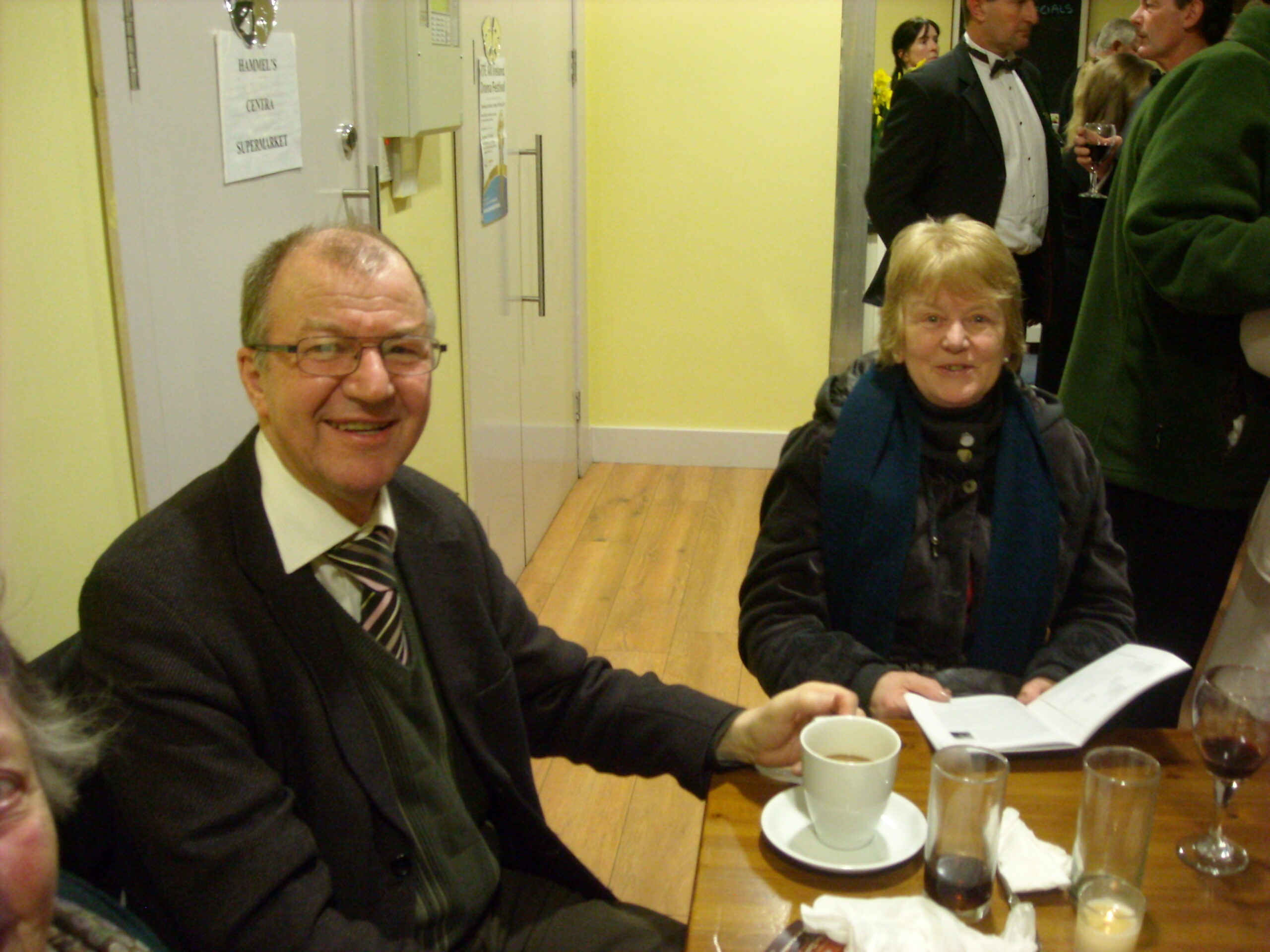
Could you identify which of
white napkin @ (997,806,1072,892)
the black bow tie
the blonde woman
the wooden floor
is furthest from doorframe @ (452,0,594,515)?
white napkin @ (997,806,1072,892)

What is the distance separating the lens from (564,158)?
4.16 meters

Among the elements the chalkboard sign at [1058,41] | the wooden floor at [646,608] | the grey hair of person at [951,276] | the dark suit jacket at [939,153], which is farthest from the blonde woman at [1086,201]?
the chalkboard sign at [1058,41]

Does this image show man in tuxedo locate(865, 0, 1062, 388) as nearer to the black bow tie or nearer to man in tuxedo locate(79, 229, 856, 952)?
the black bow tie

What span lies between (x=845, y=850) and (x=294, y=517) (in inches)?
24.8

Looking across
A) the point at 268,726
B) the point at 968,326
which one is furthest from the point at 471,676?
the point at 968,326

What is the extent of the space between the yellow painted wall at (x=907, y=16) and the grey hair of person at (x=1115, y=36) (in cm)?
362

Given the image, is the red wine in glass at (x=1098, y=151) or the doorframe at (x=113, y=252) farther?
the red wine in glass at (x=1098, y=151)

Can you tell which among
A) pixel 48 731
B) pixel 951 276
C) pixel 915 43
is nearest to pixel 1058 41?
pixel 915 43

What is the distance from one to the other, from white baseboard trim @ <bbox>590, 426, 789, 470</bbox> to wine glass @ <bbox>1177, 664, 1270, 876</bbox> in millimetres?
3566

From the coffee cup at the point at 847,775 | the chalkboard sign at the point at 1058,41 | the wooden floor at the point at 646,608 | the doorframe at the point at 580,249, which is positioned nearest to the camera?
the coffee cup at the point at 847,775

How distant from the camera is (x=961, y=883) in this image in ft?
3.42

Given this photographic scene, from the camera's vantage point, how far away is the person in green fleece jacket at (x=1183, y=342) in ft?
6.51

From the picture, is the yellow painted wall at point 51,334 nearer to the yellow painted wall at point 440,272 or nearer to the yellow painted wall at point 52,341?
the yellow painted wall at point 52,341

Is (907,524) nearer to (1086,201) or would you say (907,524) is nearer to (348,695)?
(348,695)
